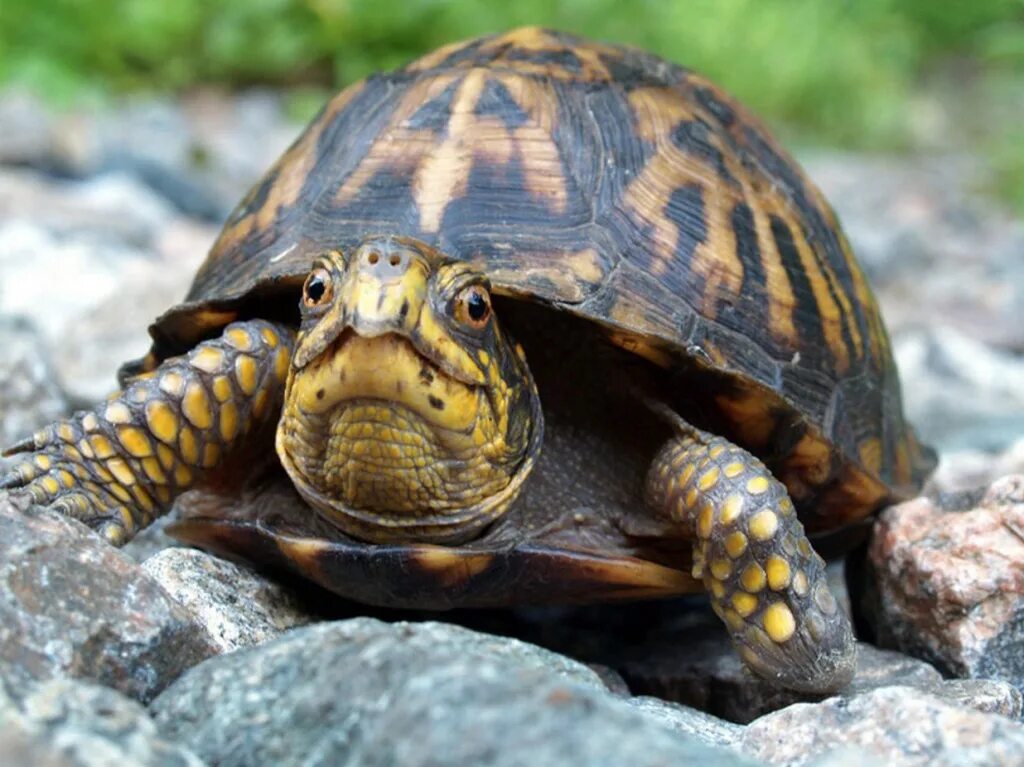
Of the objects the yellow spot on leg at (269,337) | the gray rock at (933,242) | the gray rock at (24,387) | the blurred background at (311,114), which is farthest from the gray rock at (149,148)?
the yellow spot on leg at (269,337)

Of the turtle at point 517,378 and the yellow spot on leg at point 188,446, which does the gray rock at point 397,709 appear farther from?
the yellow spot on leg at point 188,446

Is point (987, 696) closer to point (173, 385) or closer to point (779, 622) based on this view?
point (779, 622)

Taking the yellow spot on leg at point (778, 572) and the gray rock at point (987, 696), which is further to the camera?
the yellow spot on leg at point (778, 572)

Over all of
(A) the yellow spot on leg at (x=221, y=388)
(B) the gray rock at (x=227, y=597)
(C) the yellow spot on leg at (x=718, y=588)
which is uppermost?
(A) the yellow spot on leg at (x=221, y=388)

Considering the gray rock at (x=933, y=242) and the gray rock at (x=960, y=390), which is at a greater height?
the gray rock at (x=933, y=242)

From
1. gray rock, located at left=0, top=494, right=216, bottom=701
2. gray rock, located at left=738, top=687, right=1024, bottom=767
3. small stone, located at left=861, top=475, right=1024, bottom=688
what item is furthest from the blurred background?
gray rock, located at left=738, top=687, right=1024, bottom=767

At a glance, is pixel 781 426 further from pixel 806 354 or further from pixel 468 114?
pixel 468 114

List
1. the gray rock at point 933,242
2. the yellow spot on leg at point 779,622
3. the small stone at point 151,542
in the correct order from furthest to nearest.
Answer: the gray rock at point 933,242, the small stone at point 151,542, the yellow spot on leg at point 779,622

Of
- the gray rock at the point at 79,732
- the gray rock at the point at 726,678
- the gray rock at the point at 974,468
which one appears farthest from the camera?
the gray rock at the point at 974,468
